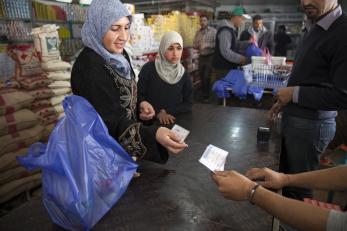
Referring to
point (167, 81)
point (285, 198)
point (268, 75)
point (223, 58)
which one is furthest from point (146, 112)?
point (223, 58)

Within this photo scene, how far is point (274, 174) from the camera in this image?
1171 mm

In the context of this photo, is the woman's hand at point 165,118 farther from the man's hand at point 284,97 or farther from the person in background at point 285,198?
the person in background at point 285,198

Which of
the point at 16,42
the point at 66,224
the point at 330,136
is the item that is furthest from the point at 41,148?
the point at 16,42

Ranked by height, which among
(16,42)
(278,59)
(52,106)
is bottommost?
(52,106)

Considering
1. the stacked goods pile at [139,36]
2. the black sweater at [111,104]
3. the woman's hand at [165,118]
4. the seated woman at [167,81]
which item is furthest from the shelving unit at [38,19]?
the black sweater at [111,104]

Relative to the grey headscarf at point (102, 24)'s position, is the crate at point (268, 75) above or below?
below

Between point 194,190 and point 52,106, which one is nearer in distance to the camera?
point 194,190

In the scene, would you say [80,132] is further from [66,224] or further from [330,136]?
[330,136]

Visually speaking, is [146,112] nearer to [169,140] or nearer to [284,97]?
[169,140]

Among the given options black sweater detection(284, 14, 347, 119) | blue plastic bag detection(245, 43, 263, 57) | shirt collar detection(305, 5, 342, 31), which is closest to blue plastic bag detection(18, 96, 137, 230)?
black sweater detection(284, 14, 347, 119)

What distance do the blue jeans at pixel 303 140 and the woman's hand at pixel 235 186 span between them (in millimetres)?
821

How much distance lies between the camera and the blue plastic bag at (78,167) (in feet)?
2.65

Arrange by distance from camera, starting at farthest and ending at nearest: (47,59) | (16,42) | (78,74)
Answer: (16,42), (47,59), (78,74)

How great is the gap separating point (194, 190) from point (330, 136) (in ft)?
3.48
